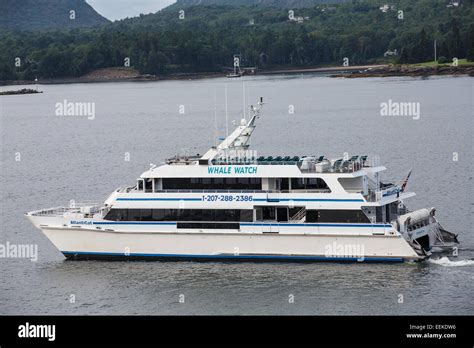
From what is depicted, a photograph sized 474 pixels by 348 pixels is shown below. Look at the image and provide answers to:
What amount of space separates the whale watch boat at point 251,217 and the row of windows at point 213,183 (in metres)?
0.03

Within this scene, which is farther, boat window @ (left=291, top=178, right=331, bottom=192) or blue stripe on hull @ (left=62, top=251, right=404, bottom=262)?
boat window @ (left=291, top=178, right=331, bottom=192)

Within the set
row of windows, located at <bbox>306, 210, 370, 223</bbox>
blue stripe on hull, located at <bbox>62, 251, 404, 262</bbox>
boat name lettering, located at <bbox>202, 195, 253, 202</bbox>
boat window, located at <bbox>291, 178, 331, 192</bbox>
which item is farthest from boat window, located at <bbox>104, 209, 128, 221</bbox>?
row of windows, located at <bbox>306, 210, 370, 223</bbox>

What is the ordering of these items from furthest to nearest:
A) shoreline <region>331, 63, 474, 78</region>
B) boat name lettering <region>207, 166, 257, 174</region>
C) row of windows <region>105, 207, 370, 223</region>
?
shoreline <region>331, 63, 474, 78</region> → boat name lettering <region>207, 166, 257, 174</region> → row of windows <region>105, 207, 370, 223</region>

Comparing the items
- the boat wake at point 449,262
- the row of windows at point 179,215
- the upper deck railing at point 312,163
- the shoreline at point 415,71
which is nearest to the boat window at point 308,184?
the upper deck railing at point 312,163

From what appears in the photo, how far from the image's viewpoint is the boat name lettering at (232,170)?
1309 inches

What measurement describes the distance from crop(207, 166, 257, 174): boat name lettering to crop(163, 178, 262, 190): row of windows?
0.25 meters

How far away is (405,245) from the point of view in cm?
3170

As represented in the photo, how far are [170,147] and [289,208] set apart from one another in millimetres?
33933

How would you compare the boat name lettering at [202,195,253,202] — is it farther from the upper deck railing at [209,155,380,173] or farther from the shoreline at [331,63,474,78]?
the shoreline at [331,63,474,78]

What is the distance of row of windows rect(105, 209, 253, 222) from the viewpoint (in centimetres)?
3312

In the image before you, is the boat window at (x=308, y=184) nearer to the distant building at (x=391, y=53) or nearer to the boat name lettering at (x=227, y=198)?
the boat name lettering at (x=227, y=198)
